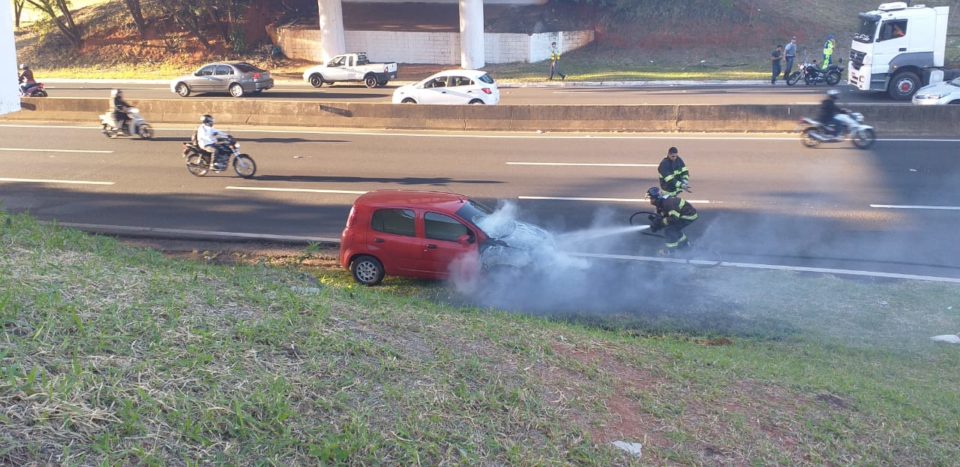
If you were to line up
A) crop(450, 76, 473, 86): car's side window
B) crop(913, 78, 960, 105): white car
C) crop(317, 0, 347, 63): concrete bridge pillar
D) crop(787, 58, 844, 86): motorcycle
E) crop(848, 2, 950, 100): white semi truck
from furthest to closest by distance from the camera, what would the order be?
crop(317, 0, 347, 63): concrete bridge pillar < crop(787, 58, 844, 86): motorcycle < crop(450, 76, 473, 86): car's side window < crop(848, 2, 950, 100): white semi truck < crop(913, 78, 960, 105): white car

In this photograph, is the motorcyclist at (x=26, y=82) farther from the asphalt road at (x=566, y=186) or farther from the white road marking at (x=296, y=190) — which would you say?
the white road marking at (x=296, y=190)

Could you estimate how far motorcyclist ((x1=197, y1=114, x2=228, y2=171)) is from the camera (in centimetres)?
1881

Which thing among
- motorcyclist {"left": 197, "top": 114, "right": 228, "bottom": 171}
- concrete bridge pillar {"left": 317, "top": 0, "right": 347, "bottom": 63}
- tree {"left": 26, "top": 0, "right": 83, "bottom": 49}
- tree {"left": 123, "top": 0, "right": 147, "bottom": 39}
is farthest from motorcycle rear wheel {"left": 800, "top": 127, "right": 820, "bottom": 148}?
tree {"left": 26, "top": 0, "right": 83, "bottom": 49}

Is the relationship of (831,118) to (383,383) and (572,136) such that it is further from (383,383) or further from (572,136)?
(383,383)

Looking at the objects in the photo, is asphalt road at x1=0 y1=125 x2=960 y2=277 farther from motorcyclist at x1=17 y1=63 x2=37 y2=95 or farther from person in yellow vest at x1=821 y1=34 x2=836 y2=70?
person in yellow vest at x1=821 y1=34 x2=836 y2=70

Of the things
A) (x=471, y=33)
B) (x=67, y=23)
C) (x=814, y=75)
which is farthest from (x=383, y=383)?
(x=67, y=23)

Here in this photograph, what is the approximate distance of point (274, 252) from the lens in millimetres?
13789

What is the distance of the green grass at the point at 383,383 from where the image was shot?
482cm

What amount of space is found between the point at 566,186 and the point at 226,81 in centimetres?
2000

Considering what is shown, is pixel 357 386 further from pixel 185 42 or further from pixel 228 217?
pixel 185 42

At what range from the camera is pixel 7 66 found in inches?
537

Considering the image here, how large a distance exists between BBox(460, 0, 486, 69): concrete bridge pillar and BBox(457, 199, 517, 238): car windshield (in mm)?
27436

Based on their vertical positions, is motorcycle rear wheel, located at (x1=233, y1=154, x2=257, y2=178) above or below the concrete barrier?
below

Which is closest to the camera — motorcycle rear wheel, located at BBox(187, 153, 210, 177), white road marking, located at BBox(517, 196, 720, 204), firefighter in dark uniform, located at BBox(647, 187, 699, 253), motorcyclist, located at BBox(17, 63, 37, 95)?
firefighter in dark uniform, located at BBox(647, 187, 699, 253)
